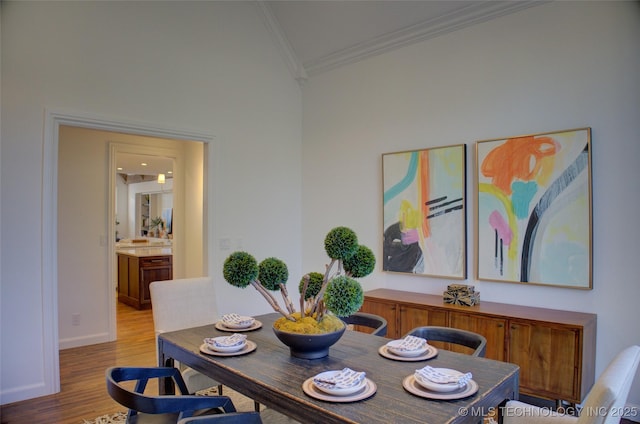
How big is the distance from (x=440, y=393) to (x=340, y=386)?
35 centimetres

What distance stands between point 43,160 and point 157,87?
3.78 ft

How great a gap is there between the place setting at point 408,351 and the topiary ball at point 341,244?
0.52m

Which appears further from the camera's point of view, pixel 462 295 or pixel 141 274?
pixel 141 274

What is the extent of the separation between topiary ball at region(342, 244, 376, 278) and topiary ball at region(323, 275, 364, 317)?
0.19 metres

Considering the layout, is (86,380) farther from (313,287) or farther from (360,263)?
(360,263)

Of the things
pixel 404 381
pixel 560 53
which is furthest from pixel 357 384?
pixel 560 53

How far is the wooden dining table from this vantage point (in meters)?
1.36

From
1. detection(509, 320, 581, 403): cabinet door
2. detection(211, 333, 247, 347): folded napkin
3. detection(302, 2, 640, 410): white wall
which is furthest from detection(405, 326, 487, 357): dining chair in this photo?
detection(302, 2, 640, 410): white wall

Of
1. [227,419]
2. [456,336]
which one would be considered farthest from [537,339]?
[227,419]

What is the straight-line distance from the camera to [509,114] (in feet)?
10.9

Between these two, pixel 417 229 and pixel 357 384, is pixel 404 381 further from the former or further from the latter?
pixel 417 229

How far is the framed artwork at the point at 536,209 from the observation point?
2.95 metres

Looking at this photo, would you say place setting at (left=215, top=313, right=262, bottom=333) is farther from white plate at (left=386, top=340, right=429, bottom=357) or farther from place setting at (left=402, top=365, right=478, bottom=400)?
place setting at (left=402, top=365, right=478, bottom=400)

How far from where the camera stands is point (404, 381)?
1590 millimetres
